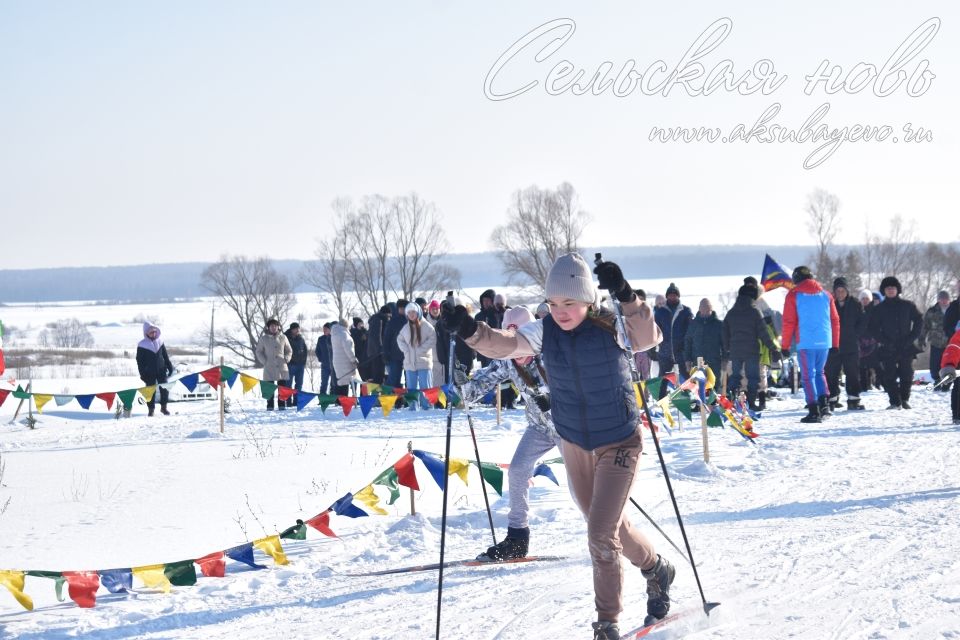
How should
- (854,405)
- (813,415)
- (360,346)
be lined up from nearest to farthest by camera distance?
(813,415)
(854,405)
(360,346)

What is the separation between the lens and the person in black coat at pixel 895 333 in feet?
47.4

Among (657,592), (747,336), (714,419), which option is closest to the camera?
(657,592)

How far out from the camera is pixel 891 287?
14562 mm

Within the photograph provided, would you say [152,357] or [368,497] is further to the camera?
[152,357]

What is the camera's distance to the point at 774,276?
20219mm

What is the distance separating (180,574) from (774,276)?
1653 centimetres

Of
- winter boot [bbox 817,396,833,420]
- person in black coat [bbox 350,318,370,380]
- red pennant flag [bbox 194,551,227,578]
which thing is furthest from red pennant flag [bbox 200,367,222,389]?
winter boot [bbox 817,396,833,420]

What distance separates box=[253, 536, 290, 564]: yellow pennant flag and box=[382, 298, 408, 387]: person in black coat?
34.8 ft

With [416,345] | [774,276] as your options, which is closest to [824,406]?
[416,345]

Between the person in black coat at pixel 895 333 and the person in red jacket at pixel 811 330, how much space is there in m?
1.31

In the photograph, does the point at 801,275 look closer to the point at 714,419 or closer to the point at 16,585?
the point at 714,419

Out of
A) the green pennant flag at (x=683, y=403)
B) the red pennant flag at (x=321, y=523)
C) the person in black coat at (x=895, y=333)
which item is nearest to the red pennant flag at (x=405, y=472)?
the red pennant flag at (x=321, y=523)

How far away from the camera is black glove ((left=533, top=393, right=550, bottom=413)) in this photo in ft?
20.2

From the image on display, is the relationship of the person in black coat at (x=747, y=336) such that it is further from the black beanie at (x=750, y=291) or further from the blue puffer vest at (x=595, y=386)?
the blue puffer vest at (x=595, y=386)
